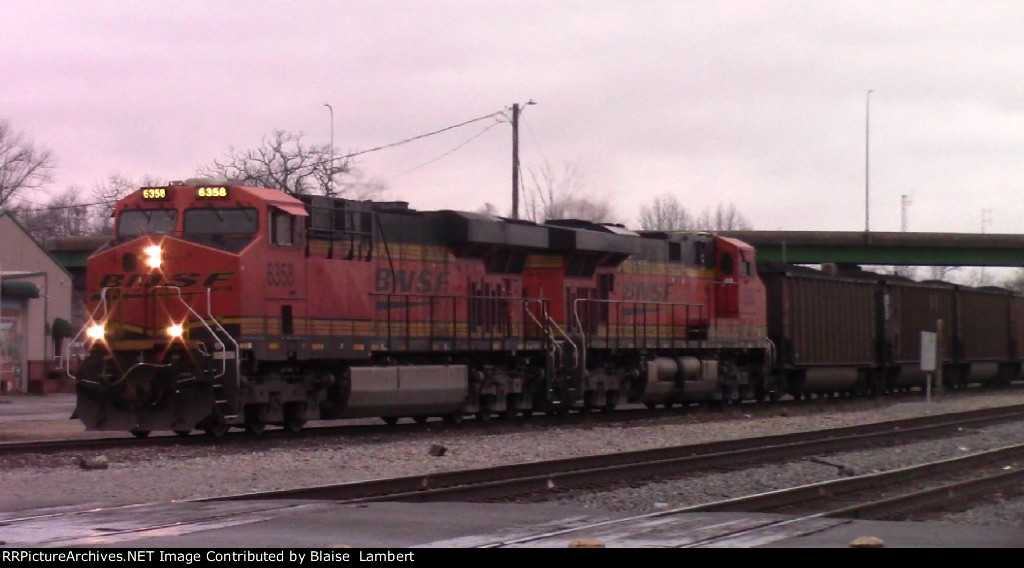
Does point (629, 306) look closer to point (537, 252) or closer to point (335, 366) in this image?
point (537, 252)

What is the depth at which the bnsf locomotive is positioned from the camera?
57.7 feet

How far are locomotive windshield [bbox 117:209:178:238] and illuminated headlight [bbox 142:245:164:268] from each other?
0.37 metres

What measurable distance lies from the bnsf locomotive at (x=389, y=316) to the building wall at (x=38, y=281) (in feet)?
76.3

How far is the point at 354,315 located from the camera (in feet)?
63.9

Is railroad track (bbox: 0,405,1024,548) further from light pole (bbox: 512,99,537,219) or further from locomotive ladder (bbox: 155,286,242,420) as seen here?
light pole (bbox: 512,99,537,219)

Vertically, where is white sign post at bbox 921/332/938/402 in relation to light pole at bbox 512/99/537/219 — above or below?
below

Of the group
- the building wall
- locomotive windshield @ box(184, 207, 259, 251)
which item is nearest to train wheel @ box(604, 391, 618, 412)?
locomotive windshield @ box(184, 207, 259, 251)

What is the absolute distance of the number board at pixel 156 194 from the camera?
18.2 metres

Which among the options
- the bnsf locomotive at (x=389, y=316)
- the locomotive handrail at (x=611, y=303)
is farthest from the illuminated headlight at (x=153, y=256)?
the locomotive handrail at (x=611, y=303)

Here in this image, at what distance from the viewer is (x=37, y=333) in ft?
139

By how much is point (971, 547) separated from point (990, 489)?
5.64m

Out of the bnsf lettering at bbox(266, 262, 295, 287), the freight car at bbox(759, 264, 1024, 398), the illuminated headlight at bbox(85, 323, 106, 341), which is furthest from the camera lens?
the freight car at bbox(759, 264, 1024, 398)

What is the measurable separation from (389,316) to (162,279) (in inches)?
154
